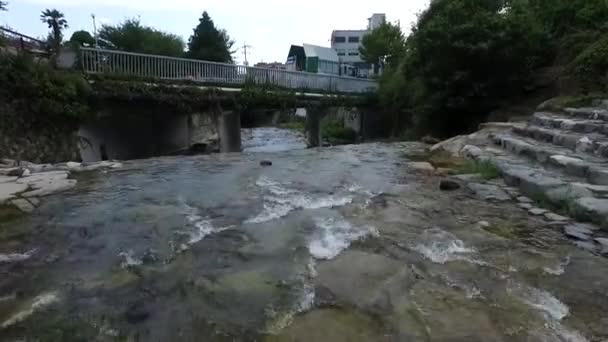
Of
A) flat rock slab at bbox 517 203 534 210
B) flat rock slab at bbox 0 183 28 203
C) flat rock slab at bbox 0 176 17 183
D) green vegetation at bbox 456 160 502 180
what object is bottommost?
flat rock slab at bbox 517 203 534 210

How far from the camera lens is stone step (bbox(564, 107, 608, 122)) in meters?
5.95

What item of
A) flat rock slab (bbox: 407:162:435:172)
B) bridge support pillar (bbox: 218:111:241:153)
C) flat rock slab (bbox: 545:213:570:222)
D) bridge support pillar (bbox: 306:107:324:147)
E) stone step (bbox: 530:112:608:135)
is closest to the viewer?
flat rock slab (bbox: 545:213:570:222)

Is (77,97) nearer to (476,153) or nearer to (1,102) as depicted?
(1,102)

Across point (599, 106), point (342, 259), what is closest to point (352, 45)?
point (599, 106)

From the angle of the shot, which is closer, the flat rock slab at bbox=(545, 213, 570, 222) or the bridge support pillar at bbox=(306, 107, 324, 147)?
the flat rock slab at bbox=(545, 213, 570, 222)

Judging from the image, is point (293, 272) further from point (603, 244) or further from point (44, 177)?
point (44, 177)

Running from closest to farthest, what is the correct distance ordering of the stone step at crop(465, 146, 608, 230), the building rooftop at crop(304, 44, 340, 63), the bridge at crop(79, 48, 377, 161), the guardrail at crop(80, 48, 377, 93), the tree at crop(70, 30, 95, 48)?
the stone step at crop(465, 146, 608, 230)
the bridge at crop(79, 48, 377, 161)
the guardrail at crop(80, 48, 377, 93)
the tree at crop(70, 30, 95, 48)
the building rooftop at crop(304, 44, 340, 63)

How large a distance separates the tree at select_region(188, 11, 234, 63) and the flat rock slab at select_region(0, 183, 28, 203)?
2311 centimetres

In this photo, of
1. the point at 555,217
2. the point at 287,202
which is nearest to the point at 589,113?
the point at 555,217

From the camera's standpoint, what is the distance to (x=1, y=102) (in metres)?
6.45

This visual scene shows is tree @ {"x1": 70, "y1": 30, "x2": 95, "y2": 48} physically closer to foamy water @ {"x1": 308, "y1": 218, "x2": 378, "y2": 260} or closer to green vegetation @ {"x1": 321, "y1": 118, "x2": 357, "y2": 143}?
green vegetation @ {"x1": 321, "y1": 118, "x2": 357, "y2": 143}

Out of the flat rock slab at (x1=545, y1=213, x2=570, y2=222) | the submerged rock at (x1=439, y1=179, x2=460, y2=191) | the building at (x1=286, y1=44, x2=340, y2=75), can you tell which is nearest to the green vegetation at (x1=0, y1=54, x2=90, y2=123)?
the submerged rock at (x1=439, y1=179, x2=460, y2=191)

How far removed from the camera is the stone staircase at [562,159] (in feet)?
10.8

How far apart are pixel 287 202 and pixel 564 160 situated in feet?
11.4
